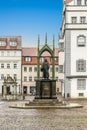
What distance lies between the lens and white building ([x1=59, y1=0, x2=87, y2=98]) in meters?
71.2

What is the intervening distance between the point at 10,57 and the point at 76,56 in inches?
2025

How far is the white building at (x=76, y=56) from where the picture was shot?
71250 millimetres

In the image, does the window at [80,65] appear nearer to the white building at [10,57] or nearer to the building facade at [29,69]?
the white building at [10,57]

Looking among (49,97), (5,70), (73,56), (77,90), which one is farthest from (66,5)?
(5,70)

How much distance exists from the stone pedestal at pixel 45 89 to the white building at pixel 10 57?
7493 centimetres

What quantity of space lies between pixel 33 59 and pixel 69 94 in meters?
54.5

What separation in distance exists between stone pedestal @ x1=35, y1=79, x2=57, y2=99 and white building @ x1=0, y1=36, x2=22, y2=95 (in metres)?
74.9

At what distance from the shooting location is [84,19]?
7212 centimetres

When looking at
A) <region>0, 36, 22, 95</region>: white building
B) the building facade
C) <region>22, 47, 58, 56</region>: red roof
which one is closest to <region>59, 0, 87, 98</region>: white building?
<region>0, 36, 22, 95</region>: white building

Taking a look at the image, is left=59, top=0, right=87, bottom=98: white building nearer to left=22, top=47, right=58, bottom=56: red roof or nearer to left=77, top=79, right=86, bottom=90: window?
left=77, top=79, right=86, bottom=90: window

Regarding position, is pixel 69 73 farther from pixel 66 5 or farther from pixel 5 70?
pixel 5 70

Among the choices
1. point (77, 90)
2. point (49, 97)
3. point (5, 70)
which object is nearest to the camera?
point (49, 97)

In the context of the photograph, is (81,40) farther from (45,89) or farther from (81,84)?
(45,89)

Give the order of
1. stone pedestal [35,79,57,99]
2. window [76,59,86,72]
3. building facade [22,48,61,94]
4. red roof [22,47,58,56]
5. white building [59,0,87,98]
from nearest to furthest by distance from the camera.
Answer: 1. stone pedestal [35,79,57,99]
2. white building [59,0,87,98]
3. window [76,59,86,72]
4. building facade [22,48,61,94]
5. red roof [22,47,58,56]
